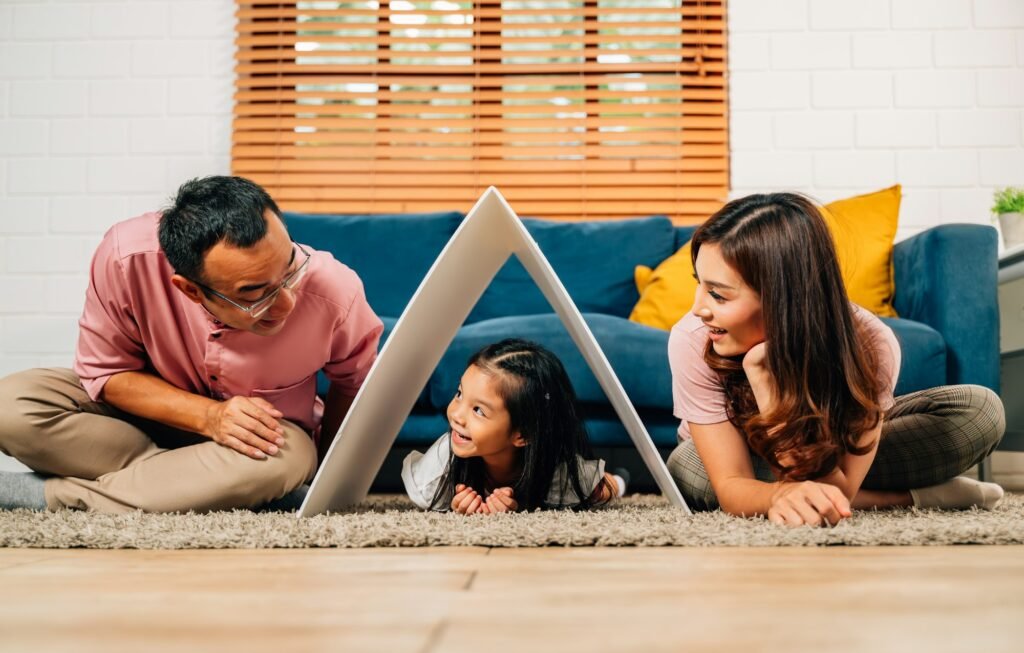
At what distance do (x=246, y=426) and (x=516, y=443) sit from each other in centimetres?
46

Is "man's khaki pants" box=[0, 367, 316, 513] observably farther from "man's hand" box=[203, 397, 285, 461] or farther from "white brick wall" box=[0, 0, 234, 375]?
"white brick wall" box=[0, 0, 234, 375]

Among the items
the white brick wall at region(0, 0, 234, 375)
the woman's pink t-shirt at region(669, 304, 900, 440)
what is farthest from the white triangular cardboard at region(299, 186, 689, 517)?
the white brick wall at region(0, 0, 234, 375)

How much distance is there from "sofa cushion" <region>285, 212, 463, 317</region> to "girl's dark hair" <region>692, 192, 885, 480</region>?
53.3 inches

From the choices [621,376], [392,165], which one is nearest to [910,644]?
[621,376]

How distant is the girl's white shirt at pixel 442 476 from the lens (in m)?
1.54

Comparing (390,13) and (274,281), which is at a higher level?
(390,13)

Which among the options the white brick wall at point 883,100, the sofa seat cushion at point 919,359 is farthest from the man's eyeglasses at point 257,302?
the white brick wall at point 883,100

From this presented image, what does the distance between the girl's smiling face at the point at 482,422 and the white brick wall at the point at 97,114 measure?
1.78 meters

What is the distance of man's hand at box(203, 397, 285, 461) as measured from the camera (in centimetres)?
140

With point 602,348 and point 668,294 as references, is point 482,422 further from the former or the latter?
point 668,294

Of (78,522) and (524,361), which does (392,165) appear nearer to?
(524,361)

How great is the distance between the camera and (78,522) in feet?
3.84

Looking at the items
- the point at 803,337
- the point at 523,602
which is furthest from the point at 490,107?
the point at 523,602

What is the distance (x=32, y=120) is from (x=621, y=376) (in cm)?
227
